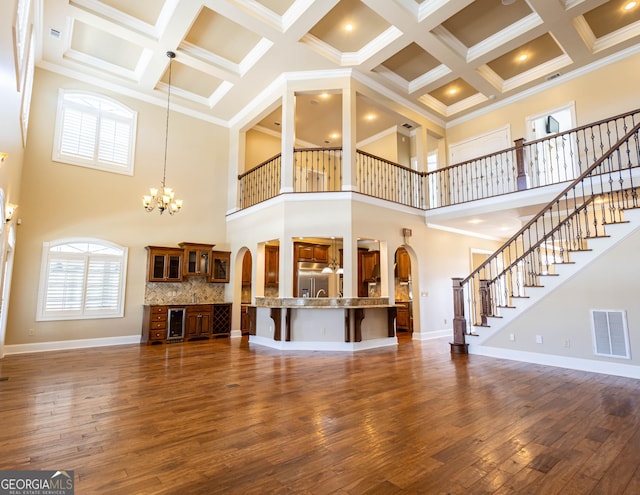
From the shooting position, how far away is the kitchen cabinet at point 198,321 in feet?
25.4

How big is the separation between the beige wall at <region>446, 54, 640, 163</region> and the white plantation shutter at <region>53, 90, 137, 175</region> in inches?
347

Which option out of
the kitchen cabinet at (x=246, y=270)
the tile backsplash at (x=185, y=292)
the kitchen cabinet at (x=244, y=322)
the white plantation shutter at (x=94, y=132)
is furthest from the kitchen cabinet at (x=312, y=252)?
the white plantation shutter at (x=94, y=132)

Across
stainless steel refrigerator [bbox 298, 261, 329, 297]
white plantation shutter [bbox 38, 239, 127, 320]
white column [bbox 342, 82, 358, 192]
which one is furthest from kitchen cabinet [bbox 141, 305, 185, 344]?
white column [bbox 342, 82, 358, 192]

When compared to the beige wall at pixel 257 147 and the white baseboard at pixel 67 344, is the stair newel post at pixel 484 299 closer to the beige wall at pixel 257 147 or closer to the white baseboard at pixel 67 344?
the beige wall at pixel 257 147

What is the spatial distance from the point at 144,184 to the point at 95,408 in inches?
227

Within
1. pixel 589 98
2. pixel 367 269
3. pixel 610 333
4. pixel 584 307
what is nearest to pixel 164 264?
pixel 367 269

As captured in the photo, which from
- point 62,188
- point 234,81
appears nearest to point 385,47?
point 234,81

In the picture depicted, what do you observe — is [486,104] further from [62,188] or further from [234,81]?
[62,188]

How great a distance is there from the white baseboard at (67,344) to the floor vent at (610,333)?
8.24 metres

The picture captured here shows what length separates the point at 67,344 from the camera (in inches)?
266

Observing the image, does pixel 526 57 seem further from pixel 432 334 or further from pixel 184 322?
pixel 184 322

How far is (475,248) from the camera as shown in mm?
9961

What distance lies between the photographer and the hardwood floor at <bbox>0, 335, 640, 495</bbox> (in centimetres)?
213

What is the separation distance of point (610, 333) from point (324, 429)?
4.32 metres
